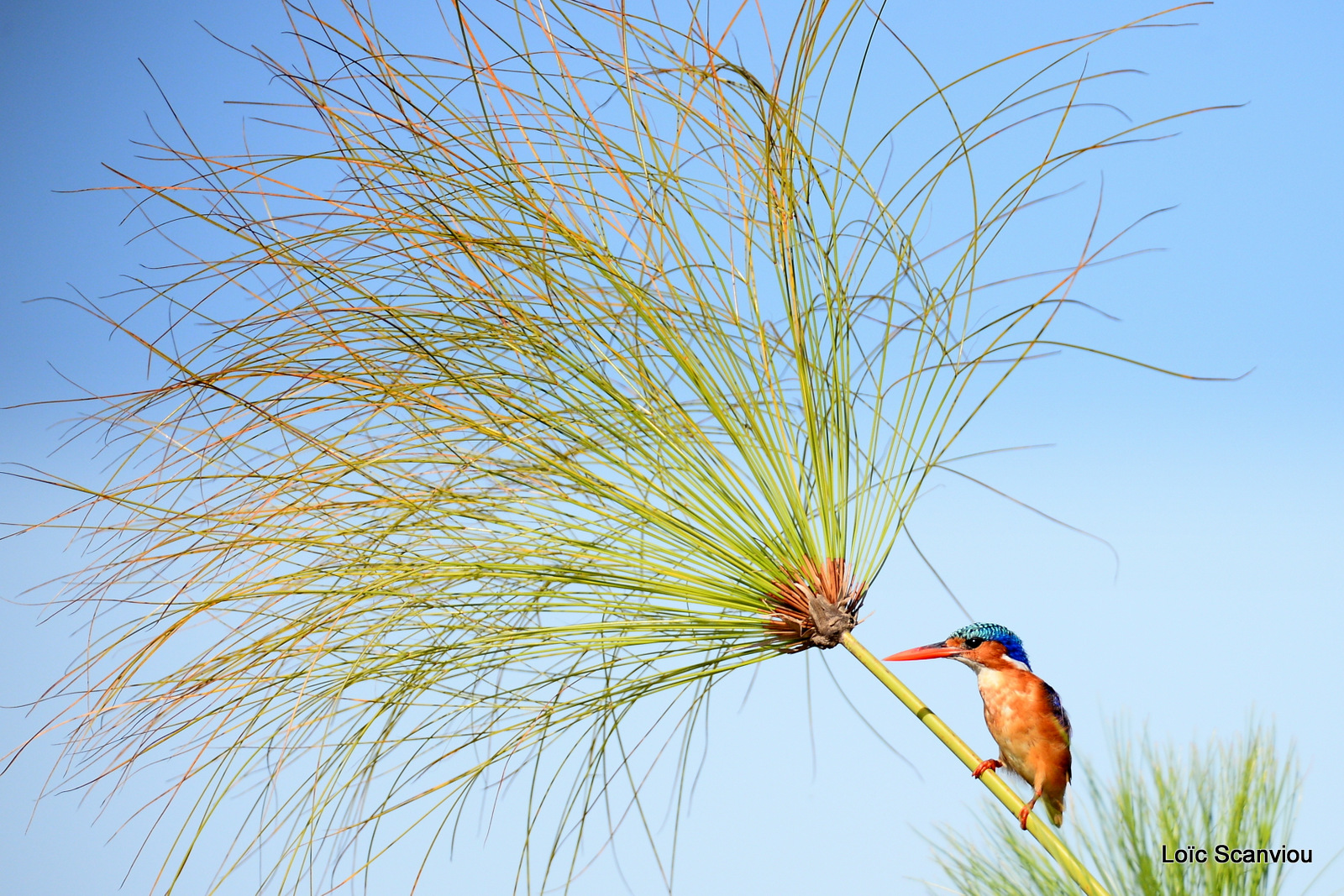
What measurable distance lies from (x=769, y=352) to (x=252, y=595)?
0.65 meters

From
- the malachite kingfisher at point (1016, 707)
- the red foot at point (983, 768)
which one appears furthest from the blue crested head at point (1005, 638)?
the red foot at point (983, 768)

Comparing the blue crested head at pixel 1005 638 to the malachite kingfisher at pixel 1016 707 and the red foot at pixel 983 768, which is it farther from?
the red foot at pixel 983 768

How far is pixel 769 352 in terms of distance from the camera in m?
1.15

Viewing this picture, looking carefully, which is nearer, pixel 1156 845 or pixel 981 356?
pixel 981 356

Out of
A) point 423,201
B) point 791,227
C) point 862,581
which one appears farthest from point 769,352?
point 423,201

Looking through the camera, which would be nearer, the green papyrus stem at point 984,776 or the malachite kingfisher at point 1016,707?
the green papyrus stem at point 984,776

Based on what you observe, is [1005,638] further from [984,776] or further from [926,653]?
[984,776]

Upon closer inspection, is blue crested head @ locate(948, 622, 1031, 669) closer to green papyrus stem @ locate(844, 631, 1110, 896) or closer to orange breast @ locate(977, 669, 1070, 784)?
orange breast @ locate(977, 669, 1070, 784)

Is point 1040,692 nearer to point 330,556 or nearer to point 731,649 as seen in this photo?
point 731,649

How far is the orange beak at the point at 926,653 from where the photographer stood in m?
1.11

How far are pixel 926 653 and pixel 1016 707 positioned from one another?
0.11 metres

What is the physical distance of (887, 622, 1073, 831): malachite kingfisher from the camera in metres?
1.07

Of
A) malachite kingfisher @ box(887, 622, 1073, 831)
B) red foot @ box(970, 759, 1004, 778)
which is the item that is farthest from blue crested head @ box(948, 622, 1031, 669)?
red foot @ box(970, 759, 1004, 778)

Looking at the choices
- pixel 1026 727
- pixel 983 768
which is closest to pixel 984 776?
pixel 983 768
